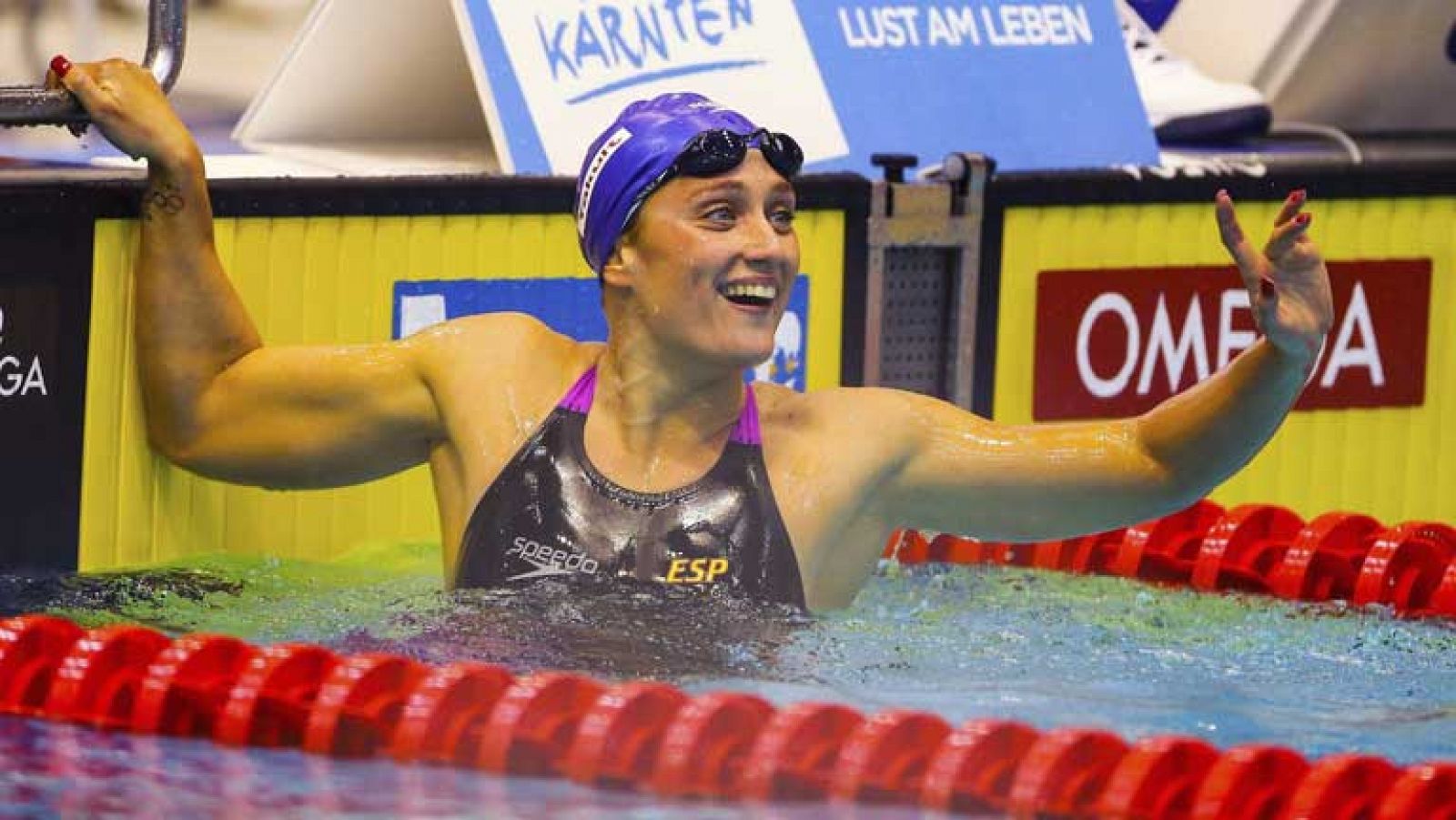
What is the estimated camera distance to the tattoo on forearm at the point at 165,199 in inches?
153

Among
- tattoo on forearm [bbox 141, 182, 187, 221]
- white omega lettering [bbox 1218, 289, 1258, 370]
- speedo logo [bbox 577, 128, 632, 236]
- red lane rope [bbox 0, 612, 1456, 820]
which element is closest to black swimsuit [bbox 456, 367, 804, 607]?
speedo logo [bbox 577, 128, 632, 236]

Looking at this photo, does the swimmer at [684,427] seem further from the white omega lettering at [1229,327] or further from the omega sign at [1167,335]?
the white omega lettering at [1229,327]

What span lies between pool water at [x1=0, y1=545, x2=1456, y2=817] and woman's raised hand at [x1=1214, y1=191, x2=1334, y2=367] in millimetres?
481

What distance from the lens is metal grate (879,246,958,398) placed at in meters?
4.97

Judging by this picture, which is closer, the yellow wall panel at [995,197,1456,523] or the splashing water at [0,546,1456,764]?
the splashing water at [0,546,1456,764]

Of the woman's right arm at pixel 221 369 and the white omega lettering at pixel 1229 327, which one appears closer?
the woman's right arm at pixel 221 369

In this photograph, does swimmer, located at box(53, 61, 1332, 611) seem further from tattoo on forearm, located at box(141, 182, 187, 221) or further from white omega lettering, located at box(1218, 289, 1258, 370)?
white omega lettering, located at box(1218, 289, 1258, 370)

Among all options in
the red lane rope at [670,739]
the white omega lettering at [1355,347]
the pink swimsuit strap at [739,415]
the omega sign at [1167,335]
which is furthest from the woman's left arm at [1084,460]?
the white omega lettering at [1355,347]

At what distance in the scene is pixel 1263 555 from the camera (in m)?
4.55

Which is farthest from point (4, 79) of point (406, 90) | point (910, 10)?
point (910, 10)

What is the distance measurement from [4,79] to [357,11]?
1870mm

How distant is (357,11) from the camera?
16.6ft

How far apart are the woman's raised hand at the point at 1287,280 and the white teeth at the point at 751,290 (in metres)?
0.57

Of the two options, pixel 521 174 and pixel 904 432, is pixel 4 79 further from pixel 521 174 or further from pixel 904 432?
pixel 904 432
